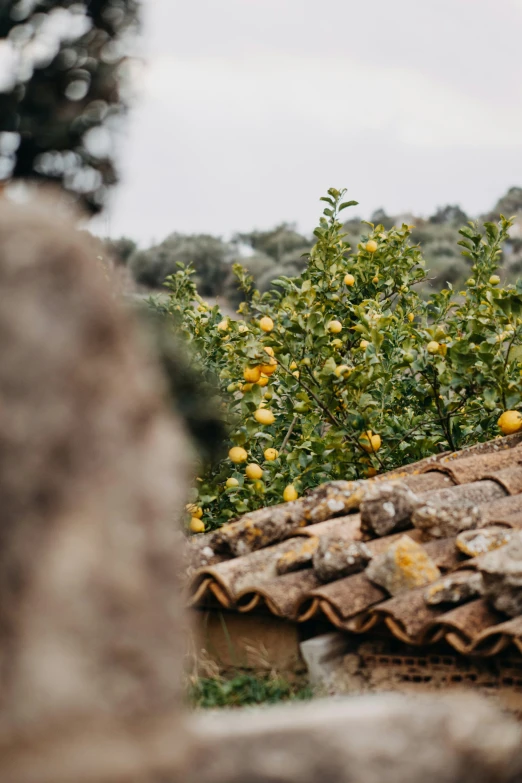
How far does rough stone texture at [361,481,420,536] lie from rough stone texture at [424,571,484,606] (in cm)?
62

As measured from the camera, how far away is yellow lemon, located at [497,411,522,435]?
4254 mm

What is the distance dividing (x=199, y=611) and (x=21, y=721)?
1.94m

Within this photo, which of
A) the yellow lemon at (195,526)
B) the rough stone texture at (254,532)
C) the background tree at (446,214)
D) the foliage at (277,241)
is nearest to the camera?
the rough stone texture at (254,532)

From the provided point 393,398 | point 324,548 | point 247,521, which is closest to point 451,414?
point 393,398

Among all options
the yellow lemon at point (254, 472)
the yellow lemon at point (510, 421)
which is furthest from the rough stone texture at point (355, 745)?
the yellow lemon at point (510, 421)

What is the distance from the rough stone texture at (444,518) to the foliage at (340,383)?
4.19 ft

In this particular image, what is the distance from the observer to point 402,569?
8.24 feet

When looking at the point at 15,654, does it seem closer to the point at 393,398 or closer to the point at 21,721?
the point at 21,721

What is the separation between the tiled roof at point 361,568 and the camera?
227cm

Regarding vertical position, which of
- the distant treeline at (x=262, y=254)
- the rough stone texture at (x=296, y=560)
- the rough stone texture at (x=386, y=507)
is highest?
the distant treeline at (x=262, y=254)

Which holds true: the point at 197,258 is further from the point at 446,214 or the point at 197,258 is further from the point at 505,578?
the point at 505,578

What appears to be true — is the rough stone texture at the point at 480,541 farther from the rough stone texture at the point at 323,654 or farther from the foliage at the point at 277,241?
the foliage at the point at 277,241

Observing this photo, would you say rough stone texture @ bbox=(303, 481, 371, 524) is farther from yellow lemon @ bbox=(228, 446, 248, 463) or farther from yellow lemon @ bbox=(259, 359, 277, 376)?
yellow lemon @ bbox=(259, 359, 277, 376)

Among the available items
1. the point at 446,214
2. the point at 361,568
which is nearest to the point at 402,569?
the point at 361,568
